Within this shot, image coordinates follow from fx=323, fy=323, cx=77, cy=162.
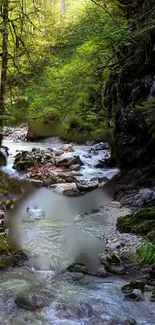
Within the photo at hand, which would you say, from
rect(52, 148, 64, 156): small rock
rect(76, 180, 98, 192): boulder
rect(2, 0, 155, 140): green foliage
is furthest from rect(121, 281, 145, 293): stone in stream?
rect(52, 148, 64, 156): small rock

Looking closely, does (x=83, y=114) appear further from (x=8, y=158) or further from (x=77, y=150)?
(x=8, y=158)

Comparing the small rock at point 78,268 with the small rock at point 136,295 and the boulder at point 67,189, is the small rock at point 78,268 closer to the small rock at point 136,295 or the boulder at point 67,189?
the small rock at point 136,295

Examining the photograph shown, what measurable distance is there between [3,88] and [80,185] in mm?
3173

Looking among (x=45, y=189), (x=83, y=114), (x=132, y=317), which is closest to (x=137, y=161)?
(x=45, y=189)

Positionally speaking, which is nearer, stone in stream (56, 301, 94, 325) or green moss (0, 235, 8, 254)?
stone in stream (56, 301, 94, 325)

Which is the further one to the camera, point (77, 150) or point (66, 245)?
point (77, 150)

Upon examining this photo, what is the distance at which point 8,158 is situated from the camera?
11.3 m

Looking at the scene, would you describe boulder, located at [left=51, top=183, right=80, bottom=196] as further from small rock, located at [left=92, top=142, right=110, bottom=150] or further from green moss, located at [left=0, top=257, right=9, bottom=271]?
small rock, located at [left=92, top=142, right=110, bottom=150]

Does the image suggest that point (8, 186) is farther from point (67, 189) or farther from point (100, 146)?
point (100, 146)

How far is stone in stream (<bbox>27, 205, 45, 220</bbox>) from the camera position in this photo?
6.50 metres

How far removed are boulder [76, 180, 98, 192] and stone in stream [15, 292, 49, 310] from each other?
4.90 m

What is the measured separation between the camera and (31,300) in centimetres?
333

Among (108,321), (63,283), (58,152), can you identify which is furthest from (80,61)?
(108,321)

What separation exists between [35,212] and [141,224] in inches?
93.4
